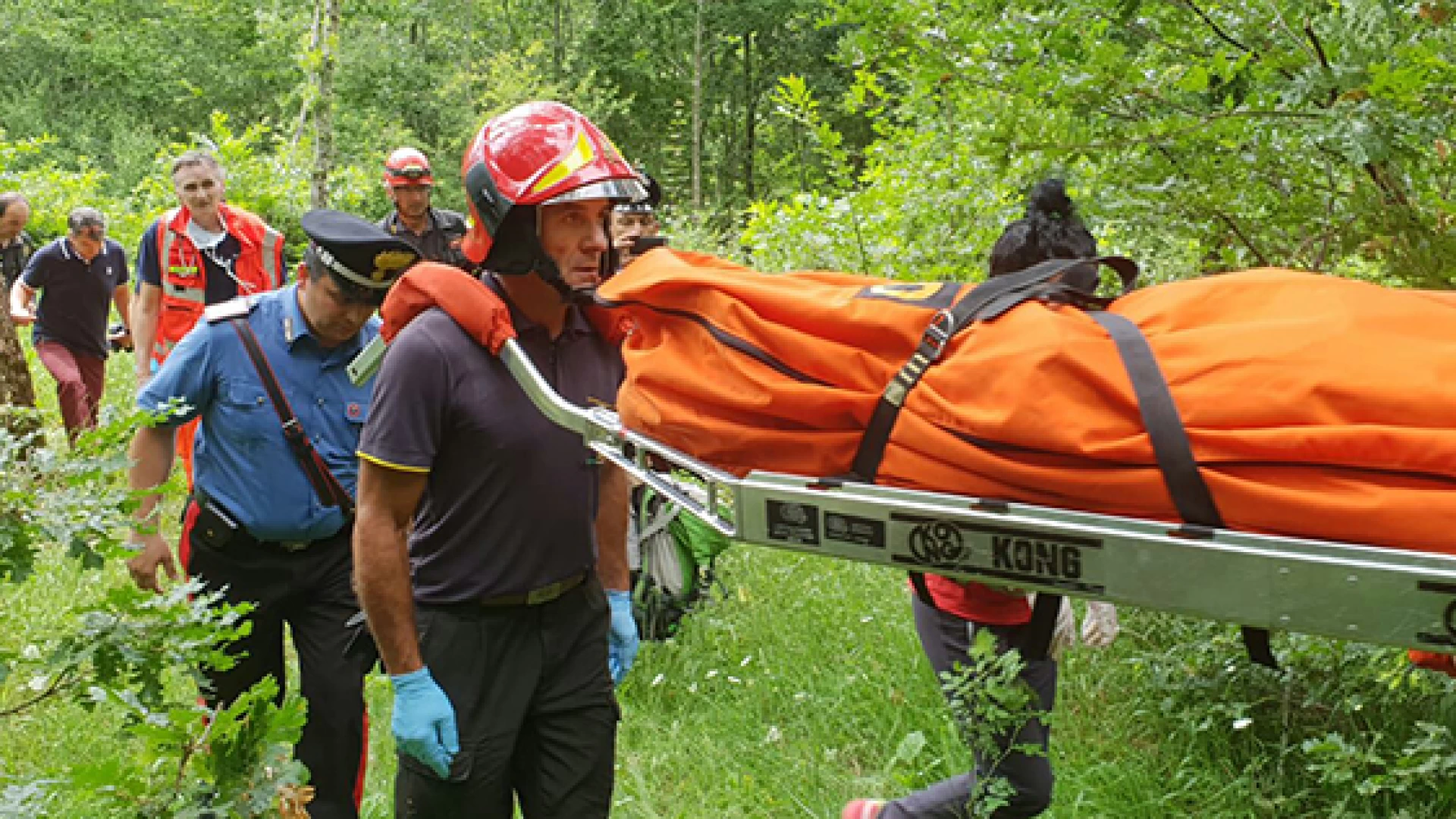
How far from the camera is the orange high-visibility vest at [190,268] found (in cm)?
702

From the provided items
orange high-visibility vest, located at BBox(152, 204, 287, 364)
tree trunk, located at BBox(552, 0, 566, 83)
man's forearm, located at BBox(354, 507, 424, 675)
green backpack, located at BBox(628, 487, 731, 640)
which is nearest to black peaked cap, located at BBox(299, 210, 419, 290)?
man's forearm, located at BBox(354, 507, 424, 675)

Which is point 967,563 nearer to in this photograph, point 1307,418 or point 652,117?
point 1307,418

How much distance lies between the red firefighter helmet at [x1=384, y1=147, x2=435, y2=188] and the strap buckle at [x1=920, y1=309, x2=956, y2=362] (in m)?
6.69

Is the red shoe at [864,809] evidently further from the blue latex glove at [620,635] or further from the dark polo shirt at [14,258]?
the dark polo shirt at [14,258]

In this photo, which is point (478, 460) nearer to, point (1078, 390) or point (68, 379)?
point (1078, 390)

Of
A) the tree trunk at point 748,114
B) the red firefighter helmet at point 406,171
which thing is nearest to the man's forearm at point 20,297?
the red firefighter helmet at point 406,171

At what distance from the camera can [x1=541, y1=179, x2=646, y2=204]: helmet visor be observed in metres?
2.87

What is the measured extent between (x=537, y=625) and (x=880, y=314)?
148cm

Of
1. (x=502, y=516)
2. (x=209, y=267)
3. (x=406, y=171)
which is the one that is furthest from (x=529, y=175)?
(x=406, y=171)

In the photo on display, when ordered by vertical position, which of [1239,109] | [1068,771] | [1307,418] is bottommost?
[1068,771]

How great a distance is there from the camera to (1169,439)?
1735 millimetres

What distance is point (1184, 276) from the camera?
211 inches

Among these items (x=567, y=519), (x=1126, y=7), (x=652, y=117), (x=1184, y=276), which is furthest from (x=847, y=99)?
(x=652, y=117)

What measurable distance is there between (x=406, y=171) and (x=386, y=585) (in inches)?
225
